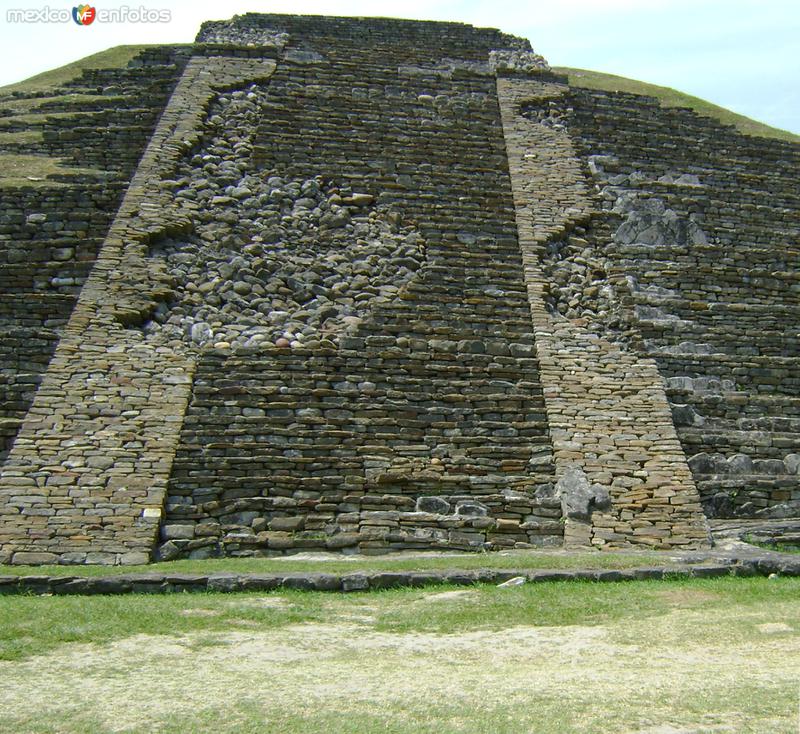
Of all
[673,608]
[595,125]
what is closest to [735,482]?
[673,608]

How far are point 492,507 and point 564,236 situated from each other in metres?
5.78

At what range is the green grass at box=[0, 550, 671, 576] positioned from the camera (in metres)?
8.41

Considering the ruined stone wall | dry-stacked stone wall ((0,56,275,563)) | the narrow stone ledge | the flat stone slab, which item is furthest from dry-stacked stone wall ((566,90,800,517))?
dry-stacked stone wall ((0,56,275,563))

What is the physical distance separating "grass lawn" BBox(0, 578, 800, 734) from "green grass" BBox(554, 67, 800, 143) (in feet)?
50.3

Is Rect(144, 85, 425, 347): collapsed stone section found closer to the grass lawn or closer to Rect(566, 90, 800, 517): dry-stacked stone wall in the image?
Rect(566, 90, 800, 517): dry-stacked stone wall

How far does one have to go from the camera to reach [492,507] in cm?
1017

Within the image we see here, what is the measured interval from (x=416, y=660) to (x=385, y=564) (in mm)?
2746

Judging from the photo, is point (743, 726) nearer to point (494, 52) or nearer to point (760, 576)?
point (760, 576)

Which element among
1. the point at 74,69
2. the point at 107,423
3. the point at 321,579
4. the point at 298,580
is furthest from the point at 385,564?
the point at 74,69

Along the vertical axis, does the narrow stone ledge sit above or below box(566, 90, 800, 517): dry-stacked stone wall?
below

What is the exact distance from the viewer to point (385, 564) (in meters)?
8.77

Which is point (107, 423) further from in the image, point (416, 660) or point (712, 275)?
point (712, 275)

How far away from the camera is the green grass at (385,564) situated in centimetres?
841

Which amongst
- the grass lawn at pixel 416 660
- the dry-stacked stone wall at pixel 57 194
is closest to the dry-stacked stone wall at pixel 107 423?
the dry-stacked stone wall at pixel 57 194
